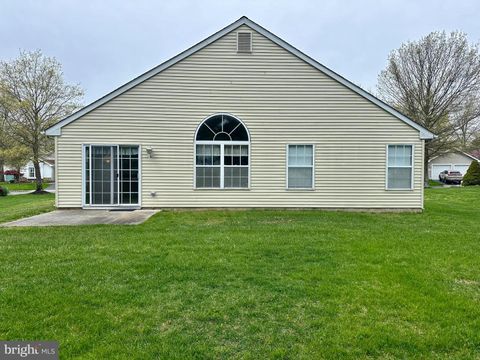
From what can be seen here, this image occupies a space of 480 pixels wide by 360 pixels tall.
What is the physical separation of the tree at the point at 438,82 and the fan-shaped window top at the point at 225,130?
21.2m

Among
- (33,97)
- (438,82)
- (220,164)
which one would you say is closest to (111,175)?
(220,164)

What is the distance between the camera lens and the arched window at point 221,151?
11453mm

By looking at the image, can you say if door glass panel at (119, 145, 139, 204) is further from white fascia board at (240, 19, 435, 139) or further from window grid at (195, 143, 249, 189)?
white fascia board at (240, 19, 435, 139)

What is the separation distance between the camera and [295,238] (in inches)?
279

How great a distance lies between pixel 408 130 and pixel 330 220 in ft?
15.2

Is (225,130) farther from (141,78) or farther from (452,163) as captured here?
(452,163)

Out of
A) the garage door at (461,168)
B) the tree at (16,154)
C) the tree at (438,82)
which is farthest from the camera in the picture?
the garage door at (461,168)

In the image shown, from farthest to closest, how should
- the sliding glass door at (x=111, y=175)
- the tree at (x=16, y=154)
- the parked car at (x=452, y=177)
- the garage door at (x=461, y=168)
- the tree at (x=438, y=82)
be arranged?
the garage door at (x=461, y=168) < the parked car at (x=452, y=177) < the tree at (x=438, y=82) < the tree at (x=16, y=154) < the sliding glass door at (x=111, y=175)

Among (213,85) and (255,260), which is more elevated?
(213,85)

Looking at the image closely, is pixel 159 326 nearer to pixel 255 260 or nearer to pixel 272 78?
pixel 255 260

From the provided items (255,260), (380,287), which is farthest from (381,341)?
(255,260)

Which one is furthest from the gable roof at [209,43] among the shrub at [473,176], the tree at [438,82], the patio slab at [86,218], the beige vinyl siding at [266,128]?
the shrub at [473,176]

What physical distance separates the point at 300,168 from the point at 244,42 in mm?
4649

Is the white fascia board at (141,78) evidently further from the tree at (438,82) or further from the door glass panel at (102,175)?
the tree at (438,82)
